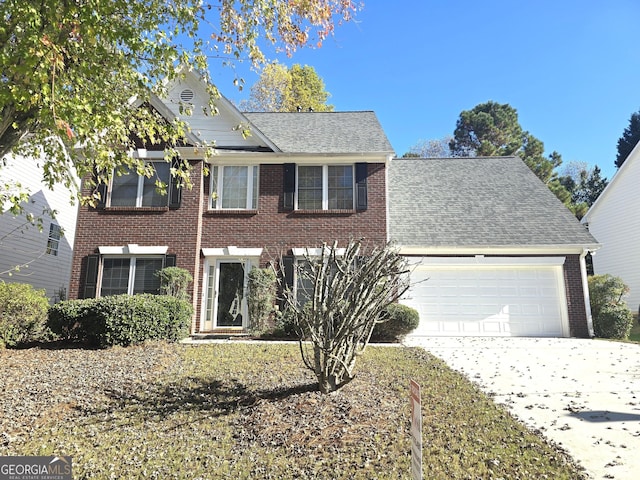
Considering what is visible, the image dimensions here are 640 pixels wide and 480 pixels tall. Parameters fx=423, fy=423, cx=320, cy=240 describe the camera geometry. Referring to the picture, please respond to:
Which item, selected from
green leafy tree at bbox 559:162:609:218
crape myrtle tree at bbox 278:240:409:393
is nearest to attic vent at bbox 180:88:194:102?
crape myrtle tree at bbox 278:240:409:393

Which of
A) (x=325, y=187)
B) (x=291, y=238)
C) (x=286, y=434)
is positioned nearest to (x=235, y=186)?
(x=291, y=238)

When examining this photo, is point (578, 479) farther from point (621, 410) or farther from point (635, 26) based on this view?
point (635, 26)

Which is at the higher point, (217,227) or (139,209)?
(139,209)

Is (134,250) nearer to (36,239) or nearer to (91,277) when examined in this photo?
(91,277)

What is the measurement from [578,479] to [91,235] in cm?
1295

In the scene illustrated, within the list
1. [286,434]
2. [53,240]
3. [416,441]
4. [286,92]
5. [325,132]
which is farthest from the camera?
[286,92]

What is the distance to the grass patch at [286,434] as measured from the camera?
389 cm

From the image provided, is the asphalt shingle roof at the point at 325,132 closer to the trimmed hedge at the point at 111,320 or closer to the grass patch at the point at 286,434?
the trimmed hedge at the point at 111,320

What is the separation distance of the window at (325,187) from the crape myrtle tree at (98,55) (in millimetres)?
4910

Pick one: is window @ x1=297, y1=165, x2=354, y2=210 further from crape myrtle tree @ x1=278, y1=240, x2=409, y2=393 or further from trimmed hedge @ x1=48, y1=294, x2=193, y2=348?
crape myrtle tree @ x1=278, y1=240, x2=409, y2=393

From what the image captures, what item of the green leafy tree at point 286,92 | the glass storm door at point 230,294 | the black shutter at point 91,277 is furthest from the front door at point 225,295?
the green leafy tree at point 286,92

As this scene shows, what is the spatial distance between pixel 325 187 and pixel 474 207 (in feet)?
17.7

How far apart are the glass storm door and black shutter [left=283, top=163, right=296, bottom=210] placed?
229 cm

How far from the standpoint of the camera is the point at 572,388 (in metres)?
6.45
